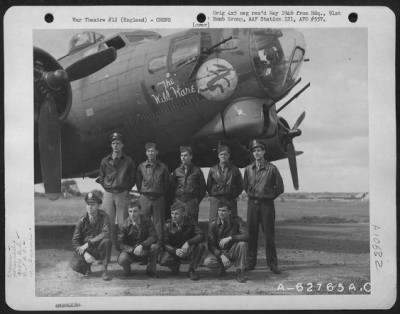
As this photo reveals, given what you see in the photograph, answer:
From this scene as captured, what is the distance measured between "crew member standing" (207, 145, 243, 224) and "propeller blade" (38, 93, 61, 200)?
1761mm

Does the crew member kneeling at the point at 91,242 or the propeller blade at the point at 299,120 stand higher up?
the propeller blade at the point at 299,120

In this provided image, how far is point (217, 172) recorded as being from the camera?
18.4 ft

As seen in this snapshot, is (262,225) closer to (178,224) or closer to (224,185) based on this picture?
(224,185)

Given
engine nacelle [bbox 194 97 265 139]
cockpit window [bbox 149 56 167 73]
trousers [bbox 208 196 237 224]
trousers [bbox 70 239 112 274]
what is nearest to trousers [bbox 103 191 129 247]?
trousers [bbox 70 239 112 274]

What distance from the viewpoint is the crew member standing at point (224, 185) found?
5.59m

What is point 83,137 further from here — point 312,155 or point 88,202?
point 312,155

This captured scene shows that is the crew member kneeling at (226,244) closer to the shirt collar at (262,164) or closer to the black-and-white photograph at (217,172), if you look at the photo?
the black-and-white photograph at (217,172)

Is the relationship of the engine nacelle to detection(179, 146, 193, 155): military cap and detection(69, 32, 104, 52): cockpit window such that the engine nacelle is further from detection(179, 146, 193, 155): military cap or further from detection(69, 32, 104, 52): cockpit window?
detection(69, 32, 104, 52): cockpit window

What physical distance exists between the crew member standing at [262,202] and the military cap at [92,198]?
1.68m

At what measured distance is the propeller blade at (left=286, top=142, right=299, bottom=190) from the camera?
5652mm

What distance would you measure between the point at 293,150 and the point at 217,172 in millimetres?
939

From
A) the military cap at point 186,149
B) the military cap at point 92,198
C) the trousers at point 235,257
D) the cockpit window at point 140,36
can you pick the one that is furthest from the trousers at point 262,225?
the cockpit window at point 140,36

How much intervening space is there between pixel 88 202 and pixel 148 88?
149 centimetres

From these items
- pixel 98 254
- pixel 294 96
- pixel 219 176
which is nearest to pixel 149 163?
pixel 219 176
